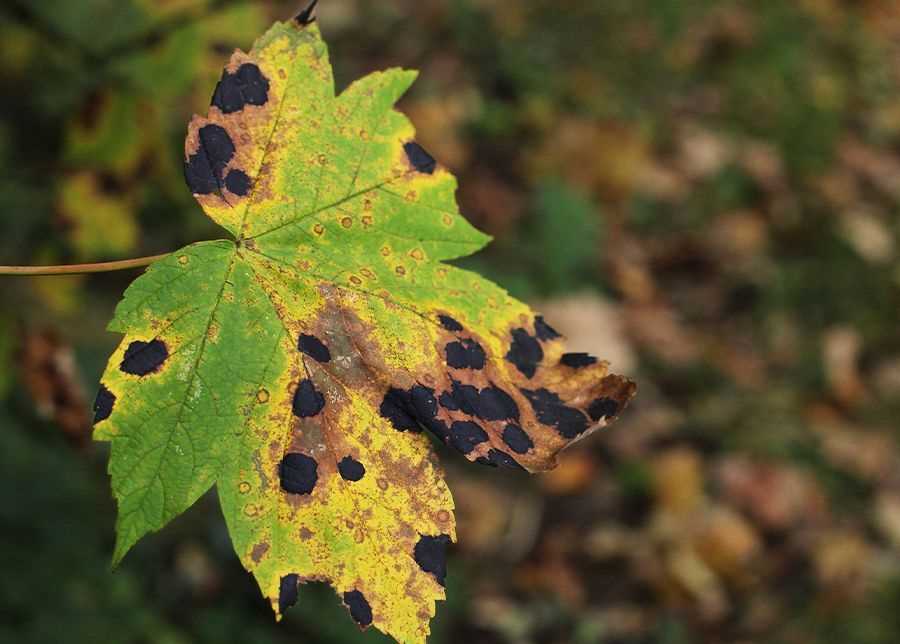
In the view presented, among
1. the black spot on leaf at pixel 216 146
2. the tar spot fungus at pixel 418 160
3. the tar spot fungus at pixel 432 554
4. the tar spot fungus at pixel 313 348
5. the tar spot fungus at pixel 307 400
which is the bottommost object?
the tar spot fungus at pixel 432 554

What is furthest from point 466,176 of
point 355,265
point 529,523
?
point 355,265

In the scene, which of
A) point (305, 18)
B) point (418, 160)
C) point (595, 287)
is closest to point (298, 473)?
point (418, 160)

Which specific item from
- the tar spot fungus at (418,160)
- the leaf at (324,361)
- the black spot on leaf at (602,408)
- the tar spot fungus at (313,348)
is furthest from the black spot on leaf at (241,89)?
the black spot on leaf at (602,408)

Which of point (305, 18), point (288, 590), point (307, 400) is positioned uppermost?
point (305, 18)

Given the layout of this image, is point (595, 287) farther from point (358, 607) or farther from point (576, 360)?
point (358, 607)

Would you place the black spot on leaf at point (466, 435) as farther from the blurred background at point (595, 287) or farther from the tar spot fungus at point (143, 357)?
the blurred background at point (595, 287)

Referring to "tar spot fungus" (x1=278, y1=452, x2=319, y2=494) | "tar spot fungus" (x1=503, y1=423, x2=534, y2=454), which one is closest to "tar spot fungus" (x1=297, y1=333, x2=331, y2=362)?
"tar spot fungus" (x1=278, y1=452, x2=319, y2=494)

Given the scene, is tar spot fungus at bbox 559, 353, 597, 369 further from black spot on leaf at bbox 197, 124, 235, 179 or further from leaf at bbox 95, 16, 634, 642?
black spot on leaf at bbox 197, 124, 235, 179
